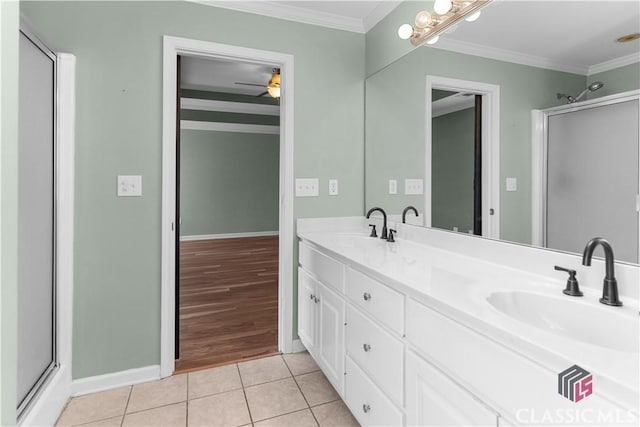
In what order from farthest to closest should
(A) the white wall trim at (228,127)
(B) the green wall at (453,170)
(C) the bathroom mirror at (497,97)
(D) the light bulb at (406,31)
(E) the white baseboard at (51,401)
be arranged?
(A) the white wall trim at (228,127), (D) the light bulb at (406,31), (B) the green wall at (453,170), (E) the white baseboard at (51,401), (C) the bathroom mirror at (497,97)

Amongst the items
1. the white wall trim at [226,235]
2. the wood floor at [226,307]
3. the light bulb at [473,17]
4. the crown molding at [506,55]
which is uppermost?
the light bulb at [473,17]

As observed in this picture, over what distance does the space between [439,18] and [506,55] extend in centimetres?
50

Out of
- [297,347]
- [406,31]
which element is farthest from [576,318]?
[297,347]

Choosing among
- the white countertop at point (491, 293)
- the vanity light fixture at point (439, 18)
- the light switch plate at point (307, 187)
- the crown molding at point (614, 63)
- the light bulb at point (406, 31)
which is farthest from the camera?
the light switch plate at point (307, 187)

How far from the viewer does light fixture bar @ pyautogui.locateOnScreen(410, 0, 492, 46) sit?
1.61 meters

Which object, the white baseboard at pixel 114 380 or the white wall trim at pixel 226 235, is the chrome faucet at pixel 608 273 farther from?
the white wall trim at pixel 226 235

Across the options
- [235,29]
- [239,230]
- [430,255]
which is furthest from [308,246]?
[239,230]

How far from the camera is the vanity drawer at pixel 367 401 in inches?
Result: 50.9

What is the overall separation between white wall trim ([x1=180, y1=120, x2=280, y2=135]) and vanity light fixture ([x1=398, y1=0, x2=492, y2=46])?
5170 mm

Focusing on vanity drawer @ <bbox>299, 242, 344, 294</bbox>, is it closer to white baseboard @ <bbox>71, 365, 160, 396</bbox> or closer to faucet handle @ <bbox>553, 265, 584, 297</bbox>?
faucet handle @ <bbox>553, 265, 584, 297</bbox>

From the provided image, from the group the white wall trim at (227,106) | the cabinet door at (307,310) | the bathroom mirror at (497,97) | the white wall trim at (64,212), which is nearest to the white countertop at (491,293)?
the bathroom mirror at (497,97)

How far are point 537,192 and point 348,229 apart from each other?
4.37 ft

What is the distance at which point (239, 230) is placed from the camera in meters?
7.04

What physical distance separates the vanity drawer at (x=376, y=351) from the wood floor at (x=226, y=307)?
3.42 feet
